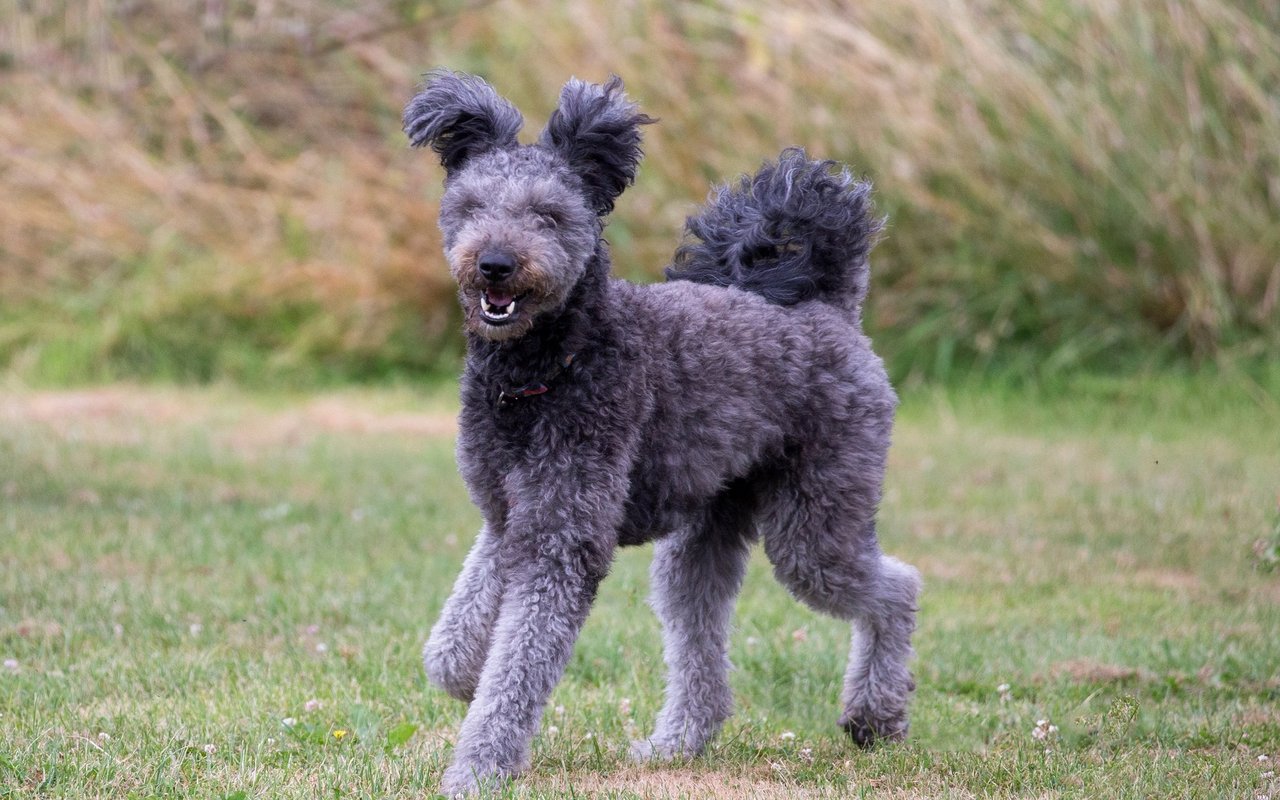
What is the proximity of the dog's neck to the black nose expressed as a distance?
24 cm

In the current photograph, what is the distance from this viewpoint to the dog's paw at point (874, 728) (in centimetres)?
522

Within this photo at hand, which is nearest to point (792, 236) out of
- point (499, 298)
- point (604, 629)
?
point (499, 298)

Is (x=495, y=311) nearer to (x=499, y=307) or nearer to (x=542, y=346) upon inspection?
(x=499, y=307)

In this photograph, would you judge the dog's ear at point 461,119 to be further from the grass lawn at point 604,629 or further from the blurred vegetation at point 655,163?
the blurred vegetation at point 655,163

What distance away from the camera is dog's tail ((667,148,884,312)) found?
17.6ft

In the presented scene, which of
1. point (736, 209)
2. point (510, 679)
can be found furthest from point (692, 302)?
point (510, 679)

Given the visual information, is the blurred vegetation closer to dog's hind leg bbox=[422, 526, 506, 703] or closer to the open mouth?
dog's hind leg bbox=[422, 526, 506, 703]

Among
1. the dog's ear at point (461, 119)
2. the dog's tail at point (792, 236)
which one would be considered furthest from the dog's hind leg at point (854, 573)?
the dog's ear at point (461, 119)

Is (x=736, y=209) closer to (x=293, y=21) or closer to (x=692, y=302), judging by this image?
Result: (x=692, y=302)

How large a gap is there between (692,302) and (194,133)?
1122cm

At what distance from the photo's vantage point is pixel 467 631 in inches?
183

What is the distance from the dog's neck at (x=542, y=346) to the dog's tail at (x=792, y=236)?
876 mm

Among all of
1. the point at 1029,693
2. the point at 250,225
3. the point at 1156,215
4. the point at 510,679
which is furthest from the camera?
the point at 250,225

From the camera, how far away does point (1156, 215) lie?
472 inches
